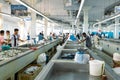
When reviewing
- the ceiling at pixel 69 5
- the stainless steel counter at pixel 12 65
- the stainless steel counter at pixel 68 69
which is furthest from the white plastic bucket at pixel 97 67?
the ceiling at pixel 69 5

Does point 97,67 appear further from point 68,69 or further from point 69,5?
point 69,5

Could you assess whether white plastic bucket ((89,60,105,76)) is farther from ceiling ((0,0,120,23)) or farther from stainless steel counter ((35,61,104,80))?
ceiling ((0,0,120,23))

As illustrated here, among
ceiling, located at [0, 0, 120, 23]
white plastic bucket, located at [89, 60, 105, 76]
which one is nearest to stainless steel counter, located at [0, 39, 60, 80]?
white plastic bucket, located at [89, 60, 105, 76]

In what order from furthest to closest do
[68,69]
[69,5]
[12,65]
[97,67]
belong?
[69,5] → [12,65] → [68,69] → [97,67]

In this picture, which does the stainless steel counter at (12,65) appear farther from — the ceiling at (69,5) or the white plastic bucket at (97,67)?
the ceiling at (69,5)

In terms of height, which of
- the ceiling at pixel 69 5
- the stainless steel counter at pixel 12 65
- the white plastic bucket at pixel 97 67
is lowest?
the stainless steel counter at pixel 12 65

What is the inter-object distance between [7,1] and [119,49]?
940 centimetres

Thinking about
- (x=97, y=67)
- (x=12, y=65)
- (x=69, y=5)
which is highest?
(x=69, y=5)

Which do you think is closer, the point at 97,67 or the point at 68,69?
the point at 97,67

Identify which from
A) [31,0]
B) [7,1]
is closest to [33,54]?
[31,0]

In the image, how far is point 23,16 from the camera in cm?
1669

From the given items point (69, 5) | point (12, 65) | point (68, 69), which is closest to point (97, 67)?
point (68, 69)

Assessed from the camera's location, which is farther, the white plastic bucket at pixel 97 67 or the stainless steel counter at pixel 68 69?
the stainless steel counter at pixel 68 69

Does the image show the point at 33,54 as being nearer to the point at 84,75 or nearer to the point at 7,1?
the point at 84,75
